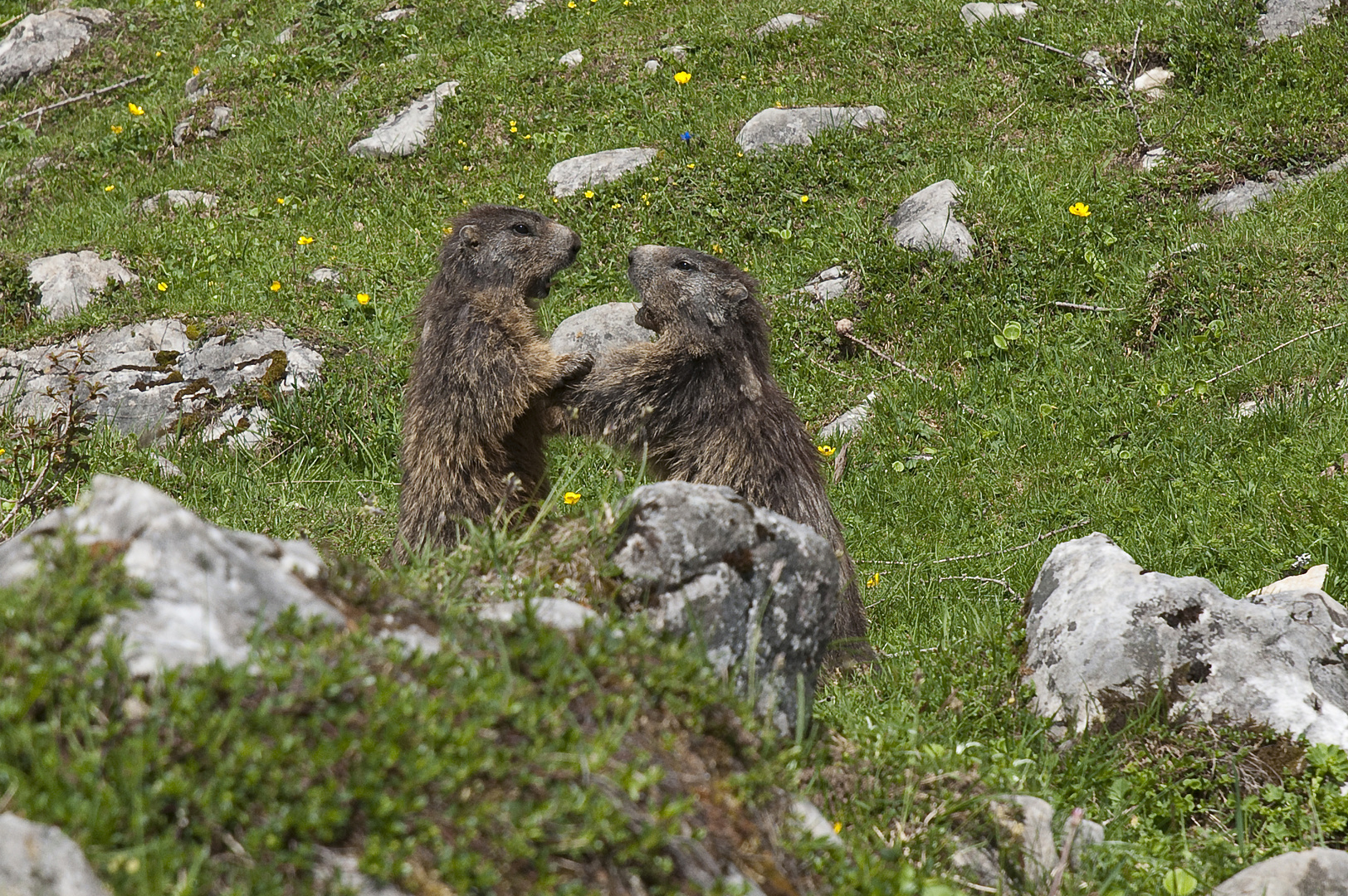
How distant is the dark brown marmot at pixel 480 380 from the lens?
609 centimetres

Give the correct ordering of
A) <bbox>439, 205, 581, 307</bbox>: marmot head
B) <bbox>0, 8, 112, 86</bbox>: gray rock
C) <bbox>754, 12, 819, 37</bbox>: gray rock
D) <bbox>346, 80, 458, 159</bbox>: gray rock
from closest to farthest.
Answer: <bbox>439, 205, 581, 307</bbox>: marmot head, <bbox>346, 80, 458, 159</bbox>: gray rock, <bbox>754, 12, 819, 37</bbox>: gray rock, <bbox>0, 8, 112, 86</bbox>: gray rock

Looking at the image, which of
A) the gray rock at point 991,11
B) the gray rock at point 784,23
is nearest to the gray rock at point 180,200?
the gray rock at point 784,23

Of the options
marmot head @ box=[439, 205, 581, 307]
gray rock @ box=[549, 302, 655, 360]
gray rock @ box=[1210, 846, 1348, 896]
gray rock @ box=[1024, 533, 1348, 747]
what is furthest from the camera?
gray rock @ box=[549, 302, 655, 360]

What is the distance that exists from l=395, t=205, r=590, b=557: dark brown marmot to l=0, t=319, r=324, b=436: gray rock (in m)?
2.60

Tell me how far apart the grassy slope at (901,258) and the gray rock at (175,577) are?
1.85 metres

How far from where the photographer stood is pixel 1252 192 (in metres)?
9.80

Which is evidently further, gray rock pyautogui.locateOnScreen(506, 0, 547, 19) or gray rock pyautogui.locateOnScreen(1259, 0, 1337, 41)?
gray rock pyautogui.locateOnScreen(506, 0, 547, 19)

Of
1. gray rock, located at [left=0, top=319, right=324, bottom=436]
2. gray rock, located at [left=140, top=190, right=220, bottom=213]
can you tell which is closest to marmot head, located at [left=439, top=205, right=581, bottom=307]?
gray rock, located at [left=0, top=319, right=324, bottom=436]

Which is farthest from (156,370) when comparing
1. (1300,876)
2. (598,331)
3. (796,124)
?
(1300,876)

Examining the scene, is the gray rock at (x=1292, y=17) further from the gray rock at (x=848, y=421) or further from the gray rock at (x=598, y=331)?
the gray rock at (x=598, y=331)

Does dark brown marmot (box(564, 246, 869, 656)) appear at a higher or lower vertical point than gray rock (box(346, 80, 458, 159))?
higher

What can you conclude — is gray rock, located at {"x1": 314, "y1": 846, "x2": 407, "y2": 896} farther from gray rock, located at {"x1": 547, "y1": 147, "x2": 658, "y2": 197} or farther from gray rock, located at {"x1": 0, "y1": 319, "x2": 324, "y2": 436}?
gray rock, located at {"x1": 547, "y1": 147, "x2": 658, "y2": 197}

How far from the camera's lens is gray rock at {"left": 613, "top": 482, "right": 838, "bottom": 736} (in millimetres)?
3689

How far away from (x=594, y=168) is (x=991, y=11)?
200 inches
